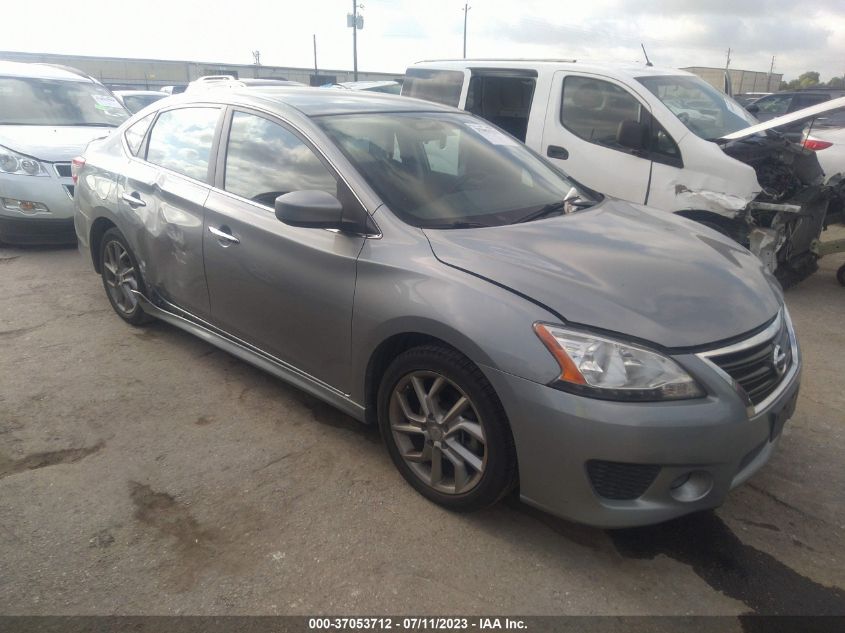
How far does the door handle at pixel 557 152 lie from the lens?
19.6 ft

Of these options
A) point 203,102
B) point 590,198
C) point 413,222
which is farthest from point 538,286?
point 203,102

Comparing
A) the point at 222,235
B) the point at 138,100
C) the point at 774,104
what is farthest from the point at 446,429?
the point at 138,100

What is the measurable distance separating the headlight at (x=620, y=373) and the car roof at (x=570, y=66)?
14.0ft

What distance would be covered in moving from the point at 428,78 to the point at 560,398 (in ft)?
18.3

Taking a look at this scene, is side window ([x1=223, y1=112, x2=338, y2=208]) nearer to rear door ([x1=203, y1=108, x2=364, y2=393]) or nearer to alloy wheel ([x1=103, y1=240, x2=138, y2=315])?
rear door ([x1=203, y1=108, x2=364, y2=393])

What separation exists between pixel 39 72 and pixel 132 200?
16.7 feet

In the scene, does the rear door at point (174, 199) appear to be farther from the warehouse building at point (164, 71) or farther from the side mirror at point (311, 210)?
the warehouse building at point (164, 71)

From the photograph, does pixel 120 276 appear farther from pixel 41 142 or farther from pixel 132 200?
pixel 41 142

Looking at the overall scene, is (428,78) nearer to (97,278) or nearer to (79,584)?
(97,278)

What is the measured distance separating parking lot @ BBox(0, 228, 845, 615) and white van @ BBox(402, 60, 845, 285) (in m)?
2.03

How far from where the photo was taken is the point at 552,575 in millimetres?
2408

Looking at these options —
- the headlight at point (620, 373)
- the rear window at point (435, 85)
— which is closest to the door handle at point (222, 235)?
the headlight at point (620, 373)

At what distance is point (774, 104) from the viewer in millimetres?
14445

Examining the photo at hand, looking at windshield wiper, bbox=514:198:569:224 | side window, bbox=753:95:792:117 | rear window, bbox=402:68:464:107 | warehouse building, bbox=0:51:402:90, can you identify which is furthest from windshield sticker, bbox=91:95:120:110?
warehouse building, bbox=0:51:402:90
